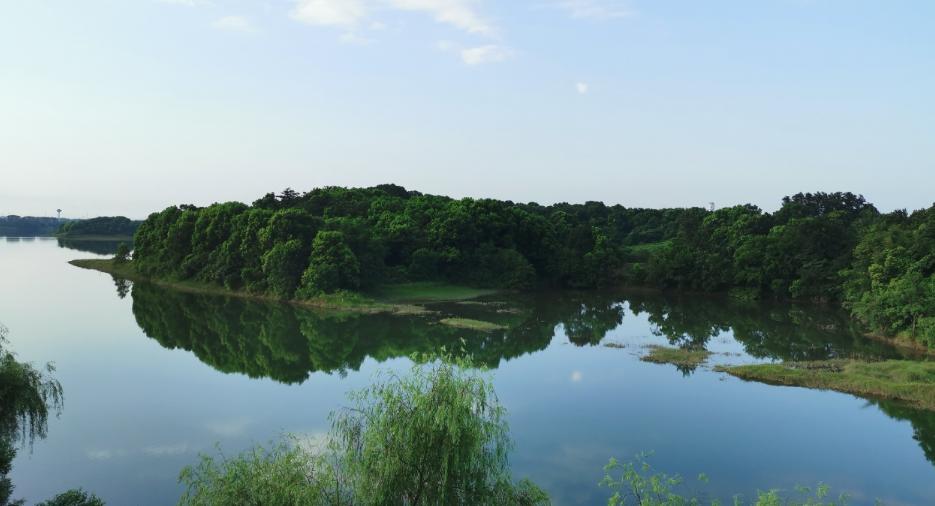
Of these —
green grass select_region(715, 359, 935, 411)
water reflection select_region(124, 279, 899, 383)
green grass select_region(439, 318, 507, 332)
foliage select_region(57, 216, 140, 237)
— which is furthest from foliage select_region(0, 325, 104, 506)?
foliage select_region(57, 216, 140, 237)

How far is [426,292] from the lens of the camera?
67688 millimetres

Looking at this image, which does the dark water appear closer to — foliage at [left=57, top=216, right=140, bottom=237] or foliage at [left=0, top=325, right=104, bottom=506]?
foliage at [left=0, top=325, right=104, bottom=506]

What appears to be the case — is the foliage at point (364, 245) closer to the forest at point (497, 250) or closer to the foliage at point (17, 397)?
the forest at point (497, 250)

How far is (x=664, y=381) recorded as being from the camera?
34.1m

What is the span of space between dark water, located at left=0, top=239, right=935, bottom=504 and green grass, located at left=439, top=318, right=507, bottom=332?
1.19 m

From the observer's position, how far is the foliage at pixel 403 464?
12.3 metres

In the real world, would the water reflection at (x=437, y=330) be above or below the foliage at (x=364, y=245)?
below

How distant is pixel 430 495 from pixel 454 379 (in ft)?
8.09

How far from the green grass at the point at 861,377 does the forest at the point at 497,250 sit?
36.2 feet

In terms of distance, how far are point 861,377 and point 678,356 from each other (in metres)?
9.99

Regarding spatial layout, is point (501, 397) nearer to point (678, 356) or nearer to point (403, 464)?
point (678, 356)

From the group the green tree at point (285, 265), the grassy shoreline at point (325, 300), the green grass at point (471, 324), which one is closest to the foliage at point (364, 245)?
the green tree at point (285, 265)

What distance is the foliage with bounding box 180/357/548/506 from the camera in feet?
40.4

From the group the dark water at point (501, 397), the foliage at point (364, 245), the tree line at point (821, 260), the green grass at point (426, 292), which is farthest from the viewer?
the green grass at point (426, 292)
